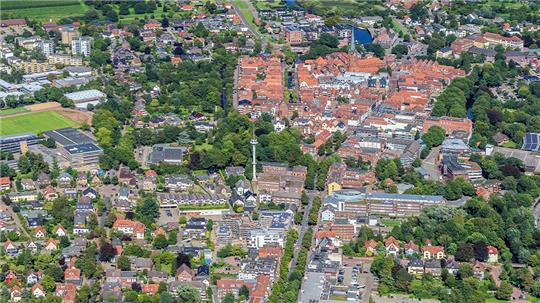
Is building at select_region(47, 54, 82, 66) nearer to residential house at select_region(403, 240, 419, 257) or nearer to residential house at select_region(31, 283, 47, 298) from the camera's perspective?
residential house at select_region(31, 283, 47, 298)

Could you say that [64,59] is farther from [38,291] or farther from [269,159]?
[38,291]

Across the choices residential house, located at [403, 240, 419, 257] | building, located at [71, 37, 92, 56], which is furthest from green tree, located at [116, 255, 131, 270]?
building, located at [71, 37, 92, 56]

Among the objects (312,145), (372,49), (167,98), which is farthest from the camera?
(372,49)

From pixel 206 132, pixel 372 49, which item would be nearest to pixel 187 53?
pixel 372 49

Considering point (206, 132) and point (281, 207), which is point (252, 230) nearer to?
point (281, 207)

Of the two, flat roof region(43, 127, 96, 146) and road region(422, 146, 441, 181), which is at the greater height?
road region(422, 146, 441, 181)

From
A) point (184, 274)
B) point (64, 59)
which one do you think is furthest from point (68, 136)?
point (184, 274)

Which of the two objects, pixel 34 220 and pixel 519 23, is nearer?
pixel 34 220
